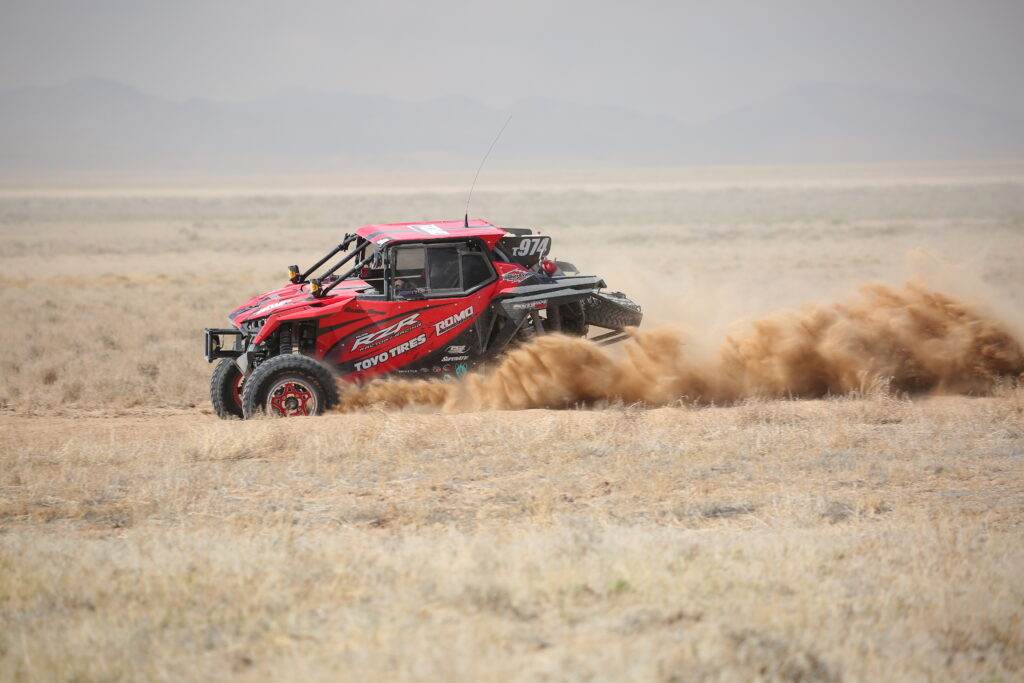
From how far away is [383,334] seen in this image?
35.4 feet

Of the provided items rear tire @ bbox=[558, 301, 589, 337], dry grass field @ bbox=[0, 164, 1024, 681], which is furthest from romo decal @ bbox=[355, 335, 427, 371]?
rear tire @ bbox=[558, 301, 589, 337]

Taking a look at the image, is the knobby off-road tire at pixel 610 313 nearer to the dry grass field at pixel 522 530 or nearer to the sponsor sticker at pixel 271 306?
the dry grass field at pixel 522 530

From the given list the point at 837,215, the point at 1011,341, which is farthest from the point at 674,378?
the point at 837,215

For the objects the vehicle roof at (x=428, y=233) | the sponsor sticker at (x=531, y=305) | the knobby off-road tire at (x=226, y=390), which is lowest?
the knobby off-road tire at (x=226, y=390)

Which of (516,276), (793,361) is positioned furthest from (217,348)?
(793,361)

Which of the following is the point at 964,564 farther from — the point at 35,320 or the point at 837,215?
the point at 837,215

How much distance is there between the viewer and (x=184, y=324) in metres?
19.2

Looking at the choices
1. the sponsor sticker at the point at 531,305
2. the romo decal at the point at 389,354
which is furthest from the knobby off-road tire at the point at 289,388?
the sponsor sticker at the point at 531,305

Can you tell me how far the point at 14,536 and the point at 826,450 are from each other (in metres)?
6.67

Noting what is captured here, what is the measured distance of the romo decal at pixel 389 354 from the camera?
425 inches

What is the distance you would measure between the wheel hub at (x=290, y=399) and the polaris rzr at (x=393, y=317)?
0.01 meters

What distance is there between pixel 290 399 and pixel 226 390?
115cm

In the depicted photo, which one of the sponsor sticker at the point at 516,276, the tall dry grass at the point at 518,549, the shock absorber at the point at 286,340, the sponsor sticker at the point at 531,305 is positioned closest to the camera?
the tall dry grass at the point at 518,549

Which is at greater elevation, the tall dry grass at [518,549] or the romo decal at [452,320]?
the romo decal at [452,320]
